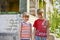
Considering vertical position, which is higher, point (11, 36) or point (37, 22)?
point (37, 22)

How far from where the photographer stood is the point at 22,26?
427cm

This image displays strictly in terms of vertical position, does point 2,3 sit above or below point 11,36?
above

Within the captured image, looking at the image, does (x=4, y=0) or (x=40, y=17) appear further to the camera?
(x=4, y=0)

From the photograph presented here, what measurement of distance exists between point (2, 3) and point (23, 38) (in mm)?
964

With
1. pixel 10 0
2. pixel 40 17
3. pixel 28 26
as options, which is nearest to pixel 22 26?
pixel 28 26

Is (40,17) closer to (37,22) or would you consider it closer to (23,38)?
(37,22)

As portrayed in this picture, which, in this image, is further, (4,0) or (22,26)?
(4,0)

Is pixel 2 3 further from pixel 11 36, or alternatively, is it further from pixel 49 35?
pixel 49 35

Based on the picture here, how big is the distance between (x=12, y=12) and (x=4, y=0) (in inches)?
13.7

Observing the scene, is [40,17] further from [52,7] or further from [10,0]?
[10,0]

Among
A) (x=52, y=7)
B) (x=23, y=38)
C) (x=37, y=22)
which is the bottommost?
(x=23, y=38)

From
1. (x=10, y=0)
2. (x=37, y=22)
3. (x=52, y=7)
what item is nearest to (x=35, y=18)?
(x=37, y=22)

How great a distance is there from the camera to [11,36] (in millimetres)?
4453

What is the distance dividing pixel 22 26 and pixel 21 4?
52 centimetres
